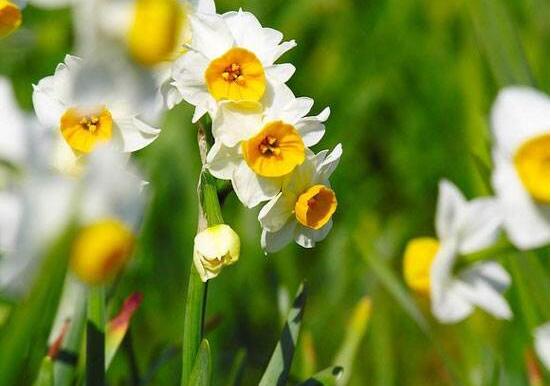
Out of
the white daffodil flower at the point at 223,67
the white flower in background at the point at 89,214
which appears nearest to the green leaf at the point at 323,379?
the white daffodil flower at the point at 223,67

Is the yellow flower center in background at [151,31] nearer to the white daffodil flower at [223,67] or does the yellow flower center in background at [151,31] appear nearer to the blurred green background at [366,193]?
the white daffodil flower at [223,67]

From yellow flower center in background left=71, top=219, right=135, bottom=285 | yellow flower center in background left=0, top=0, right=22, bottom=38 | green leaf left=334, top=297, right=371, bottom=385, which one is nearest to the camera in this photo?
yellow flower center in background left=71, top=219, right=135, bottom=285

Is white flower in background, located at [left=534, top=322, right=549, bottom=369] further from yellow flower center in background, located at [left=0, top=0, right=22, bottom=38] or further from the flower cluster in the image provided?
yellow flower center in background, located at [left=0, top=0, right=22, bottom=38]

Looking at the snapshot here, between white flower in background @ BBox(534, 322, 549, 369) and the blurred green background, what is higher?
white flower in background @ BBox(534, 322, 549, 369)

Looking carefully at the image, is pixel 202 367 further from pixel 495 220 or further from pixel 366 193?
pixel 366 193

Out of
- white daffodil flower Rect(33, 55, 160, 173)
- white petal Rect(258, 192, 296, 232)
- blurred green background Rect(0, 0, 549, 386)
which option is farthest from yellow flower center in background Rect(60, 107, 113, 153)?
blurred green background Rect(0, 0, 549, 386)

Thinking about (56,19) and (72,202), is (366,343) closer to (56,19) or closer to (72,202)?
(56,19)
